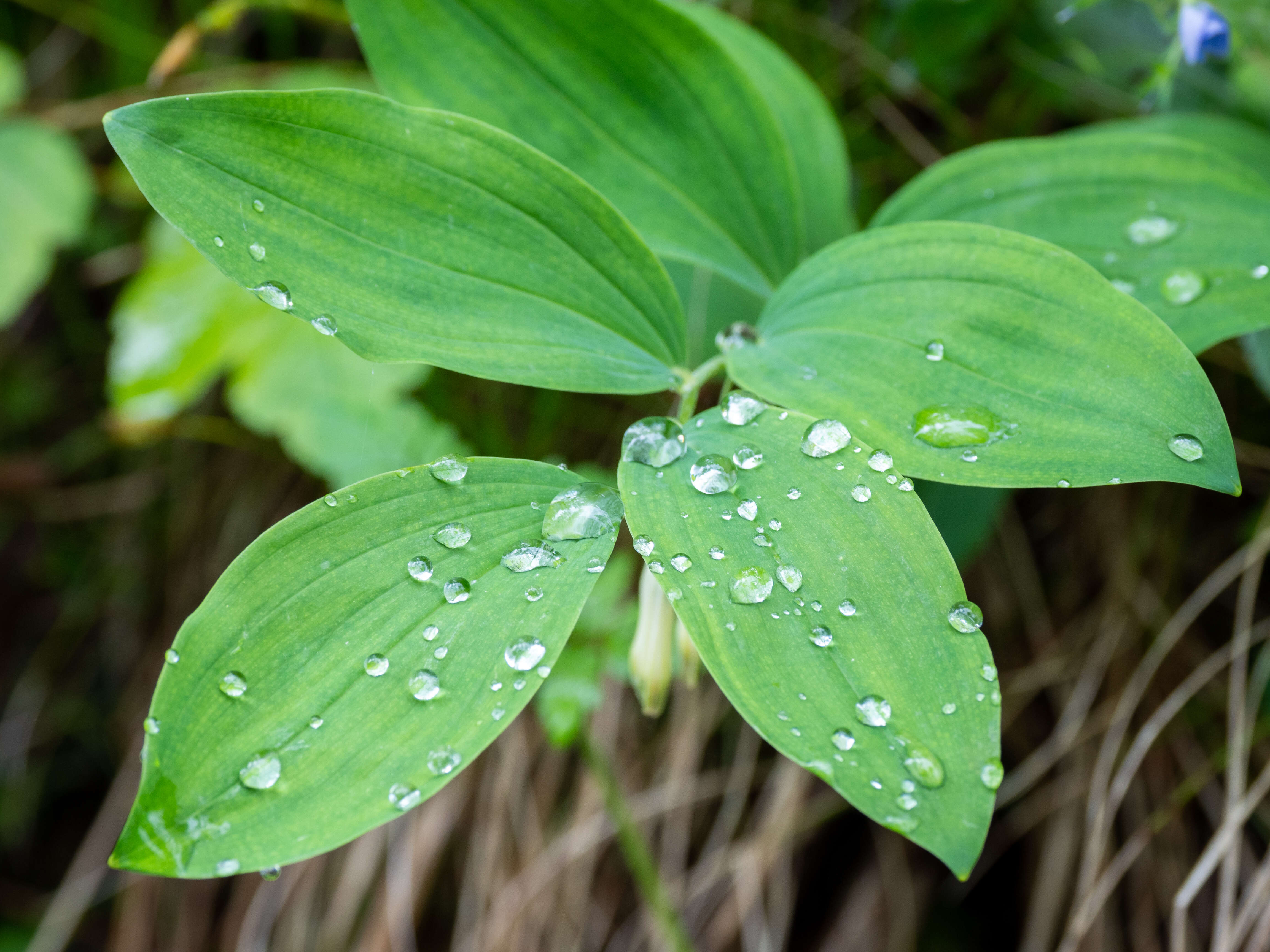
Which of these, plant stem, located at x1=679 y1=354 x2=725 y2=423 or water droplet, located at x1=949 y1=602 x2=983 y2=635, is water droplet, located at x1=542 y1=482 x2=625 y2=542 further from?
water droplet, located at x1=949 y1=602 x2=983 y2=635

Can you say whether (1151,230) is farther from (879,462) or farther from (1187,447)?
(879,462)

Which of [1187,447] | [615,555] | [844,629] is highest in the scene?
[1187,447]

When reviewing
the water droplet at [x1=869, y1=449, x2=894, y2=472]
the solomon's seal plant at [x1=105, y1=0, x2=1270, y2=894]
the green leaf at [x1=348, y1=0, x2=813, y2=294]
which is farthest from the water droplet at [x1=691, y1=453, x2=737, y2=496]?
the green leaf at [x1=348, y1=0, x2=813, y2=294]

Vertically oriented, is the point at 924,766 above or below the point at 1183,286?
below

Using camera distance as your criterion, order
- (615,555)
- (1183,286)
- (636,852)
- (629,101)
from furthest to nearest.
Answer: (615,555)
(636,852)
(629,101)
(1183,286)

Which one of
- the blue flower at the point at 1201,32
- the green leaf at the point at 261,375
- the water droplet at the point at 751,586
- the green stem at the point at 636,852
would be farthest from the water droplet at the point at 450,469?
the blue flower at the point at 1201,32

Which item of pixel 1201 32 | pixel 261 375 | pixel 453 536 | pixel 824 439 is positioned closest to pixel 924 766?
pixel 824 439

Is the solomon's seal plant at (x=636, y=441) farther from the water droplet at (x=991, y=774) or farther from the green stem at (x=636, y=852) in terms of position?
the green stem at (x=636, y=852)
